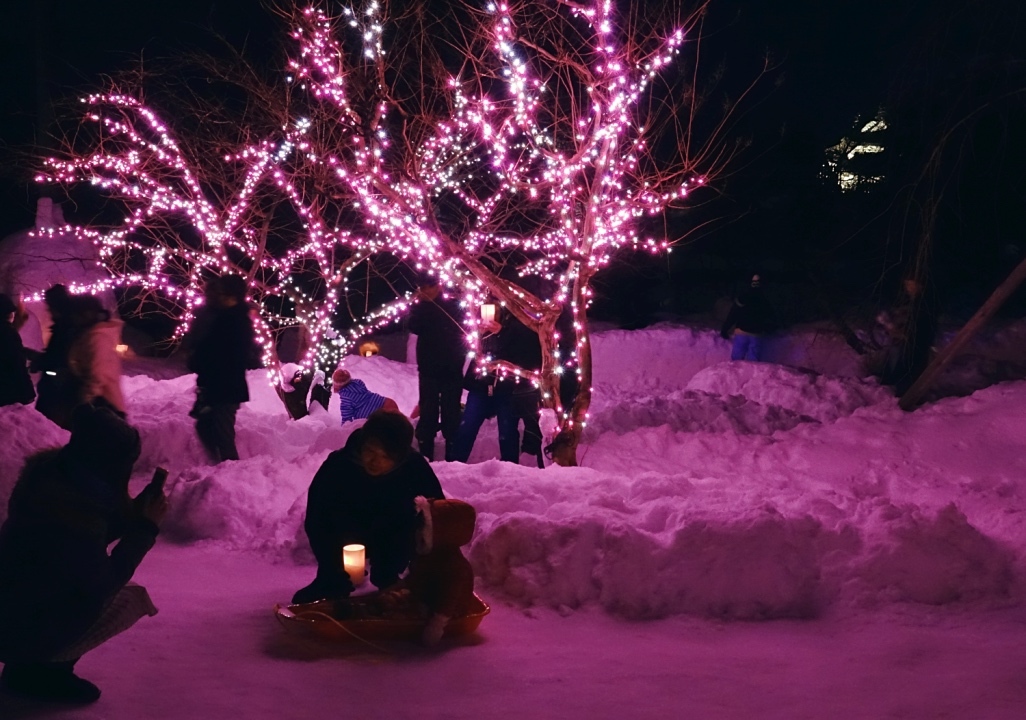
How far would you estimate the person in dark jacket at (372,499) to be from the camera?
4.78 meters

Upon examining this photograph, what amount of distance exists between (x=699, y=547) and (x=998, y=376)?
10253mm

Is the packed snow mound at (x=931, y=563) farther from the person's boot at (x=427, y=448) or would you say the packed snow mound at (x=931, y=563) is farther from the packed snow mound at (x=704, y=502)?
the person's boot at (x=427, y=448)

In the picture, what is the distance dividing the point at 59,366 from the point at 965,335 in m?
8.60

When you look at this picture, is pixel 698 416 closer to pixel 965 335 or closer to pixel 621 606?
pixel 965 335

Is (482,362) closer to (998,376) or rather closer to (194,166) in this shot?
(194,166)

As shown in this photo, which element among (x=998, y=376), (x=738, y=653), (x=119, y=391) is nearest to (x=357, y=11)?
(x=119, y=391)

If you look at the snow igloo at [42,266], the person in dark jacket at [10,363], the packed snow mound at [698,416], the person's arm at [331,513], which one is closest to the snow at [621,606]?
the person's arm at [331,513]

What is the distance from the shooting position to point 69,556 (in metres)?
3.41

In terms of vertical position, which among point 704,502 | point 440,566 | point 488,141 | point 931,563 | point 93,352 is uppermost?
point 488,141

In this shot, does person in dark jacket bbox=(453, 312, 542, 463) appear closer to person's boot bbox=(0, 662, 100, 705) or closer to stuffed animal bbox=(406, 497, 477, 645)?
stuffed animal bbox=(406, 497, 477, 645)

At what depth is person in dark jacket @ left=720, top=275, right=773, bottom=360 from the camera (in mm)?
15203

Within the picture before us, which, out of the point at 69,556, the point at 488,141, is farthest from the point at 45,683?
the point at 488,141

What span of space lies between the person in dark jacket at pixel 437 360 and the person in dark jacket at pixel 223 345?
1.72 m

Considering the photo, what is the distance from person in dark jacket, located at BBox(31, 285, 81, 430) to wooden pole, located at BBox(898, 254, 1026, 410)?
8234 mm
